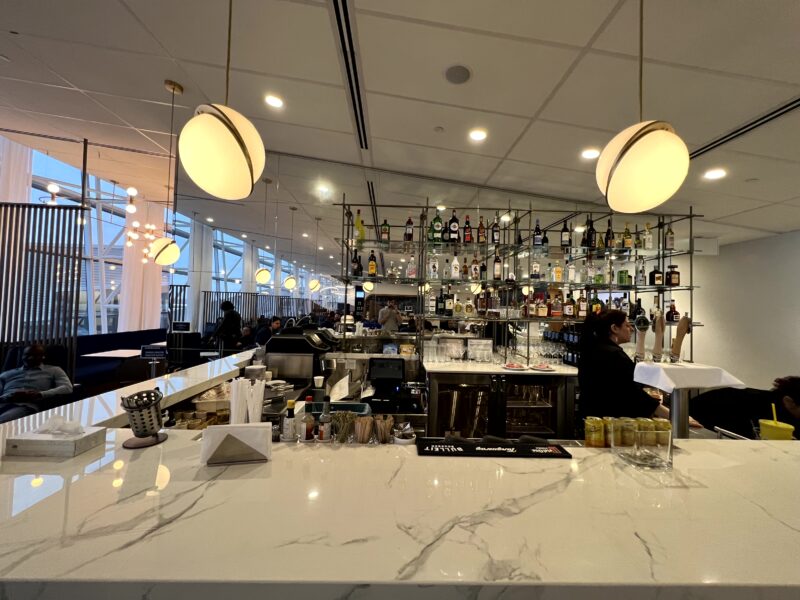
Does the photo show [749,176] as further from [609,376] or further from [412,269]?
[412,269]

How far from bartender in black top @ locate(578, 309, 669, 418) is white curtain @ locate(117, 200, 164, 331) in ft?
28.3

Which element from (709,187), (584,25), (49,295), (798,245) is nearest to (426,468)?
(584,25)

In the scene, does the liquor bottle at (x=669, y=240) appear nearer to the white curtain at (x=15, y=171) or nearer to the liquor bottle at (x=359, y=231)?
the liquor bottle at (x=359, y=231)

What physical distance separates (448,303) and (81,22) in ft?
12.6

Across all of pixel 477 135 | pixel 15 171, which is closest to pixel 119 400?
pixel 477 135

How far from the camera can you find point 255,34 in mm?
2334

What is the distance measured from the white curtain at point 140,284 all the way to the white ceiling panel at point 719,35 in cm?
869

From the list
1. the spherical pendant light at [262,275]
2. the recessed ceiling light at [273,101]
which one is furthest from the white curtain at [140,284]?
the recessed ceiling light at [273,101]

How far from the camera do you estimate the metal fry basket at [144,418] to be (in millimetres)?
1273

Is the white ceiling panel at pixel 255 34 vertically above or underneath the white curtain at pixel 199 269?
above

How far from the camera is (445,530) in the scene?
0.84m

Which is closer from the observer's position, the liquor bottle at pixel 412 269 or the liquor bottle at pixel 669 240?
the liquor bottle at pixel 412 269

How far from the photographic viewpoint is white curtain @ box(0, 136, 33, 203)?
17.0 ft

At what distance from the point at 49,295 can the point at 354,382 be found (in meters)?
4.70
